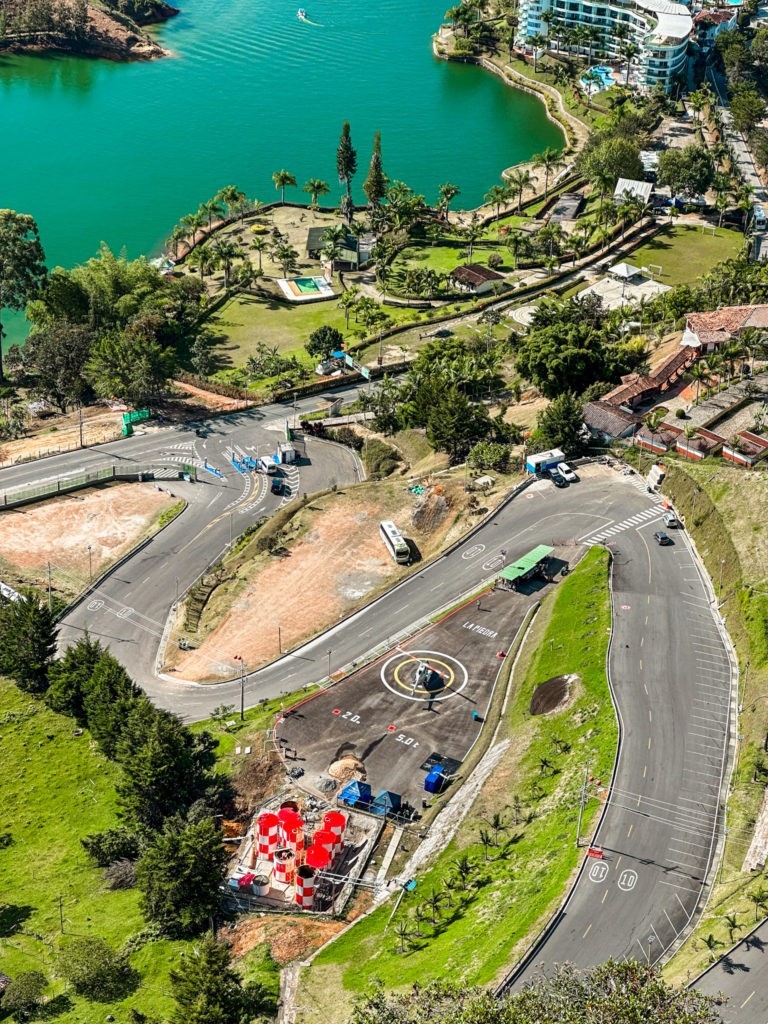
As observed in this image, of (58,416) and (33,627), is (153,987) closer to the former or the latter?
(33,627)

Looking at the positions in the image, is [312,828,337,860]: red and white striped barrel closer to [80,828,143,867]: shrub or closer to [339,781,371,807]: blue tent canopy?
[339,781,371,807]: blue tent canopy

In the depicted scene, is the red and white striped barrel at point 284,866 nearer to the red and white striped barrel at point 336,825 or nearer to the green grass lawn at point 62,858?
the red and white striped barrel at point 336,825

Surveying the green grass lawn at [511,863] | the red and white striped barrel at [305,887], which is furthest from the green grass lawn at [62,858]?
the green grass lawn at [511,863]

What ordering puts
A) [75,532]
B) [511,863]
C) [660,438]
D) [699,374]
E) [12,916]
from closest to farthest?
[511,863], [12,916], [75,532], [660,438], [699,374]

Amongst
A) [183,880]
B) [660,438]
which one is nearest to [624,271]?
[660,438]

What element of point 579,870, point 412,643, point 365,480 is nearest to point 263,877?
point 579,870

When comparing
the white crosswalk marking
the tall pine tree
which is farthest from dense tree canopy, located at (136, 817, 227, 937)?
the white crosswalk marking

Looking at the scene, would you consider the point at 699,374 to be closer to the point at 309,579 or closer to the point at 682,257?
the point at 309,579
